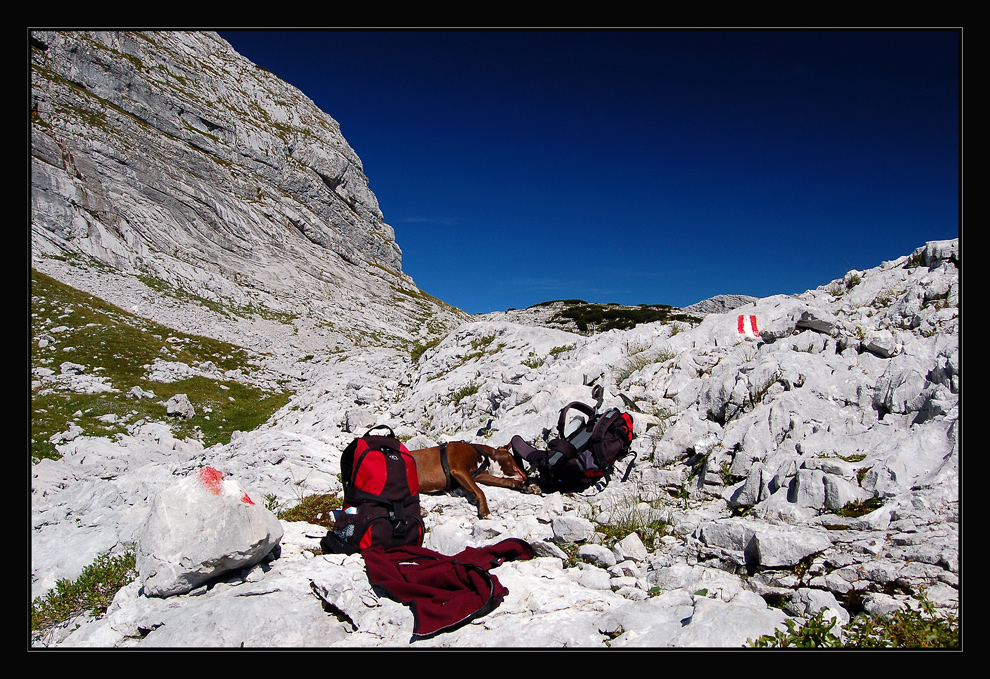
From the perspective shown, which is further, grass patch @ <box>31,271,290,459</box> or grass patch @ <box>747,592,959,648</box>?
grass patch @ <box>31,271,290,459</box>

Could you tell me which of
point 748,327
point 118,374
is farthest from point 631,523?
point 118,374

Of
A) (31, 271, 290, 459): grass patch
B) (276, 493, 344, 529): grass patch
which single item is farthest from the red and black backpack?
(31, 271, 290, 459): grass patch

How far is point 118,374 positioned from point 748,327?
25779 mm

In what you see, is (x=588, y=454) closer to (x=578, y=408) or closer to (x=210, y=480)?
(x=578, y=408)

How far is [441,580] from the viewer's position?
4176 millimetres

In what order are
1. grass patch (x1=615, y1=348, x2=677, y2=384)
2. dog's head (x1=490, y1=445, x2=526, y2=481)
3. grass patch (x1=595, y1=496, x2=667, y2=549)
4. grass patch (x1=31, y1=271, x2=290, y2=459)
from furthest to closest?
grass patch (x1=31, y1=271, x2=290, y2=459) < grass patch (x1=615, y1=348, x2=677, y2=384) < dog's head (x1=490, y1=445, x2=526, y2=481) < grass patch (x1=595, y1=496, x2=667, y2=549)

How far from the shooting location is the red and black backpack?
204 inches

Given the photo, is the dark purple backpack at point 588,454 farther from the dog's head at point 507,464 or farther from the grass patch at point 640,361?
the grass patch at point 640,361

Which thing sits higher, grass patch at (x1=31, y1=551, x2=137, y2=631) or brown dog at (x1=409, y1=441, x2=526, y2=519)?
brown dog at (x1=409, y1=441, x2=526, y2=519)

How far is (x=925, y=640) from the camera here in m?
3.11

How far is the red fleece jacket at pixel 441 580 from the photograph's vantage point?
376cm

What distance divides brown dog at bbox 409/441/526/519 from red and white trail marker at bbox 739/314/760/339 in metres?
5.20

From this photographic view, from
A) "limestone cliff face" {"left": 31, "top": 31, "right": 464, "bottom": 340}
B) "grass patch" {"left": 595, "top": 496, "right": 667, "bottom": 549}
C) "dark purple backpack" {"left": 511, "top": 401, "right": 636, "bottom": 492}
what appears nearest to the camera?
"grass patch" {"left": 595, "top": 496, "right": 667, "bottom": 549}

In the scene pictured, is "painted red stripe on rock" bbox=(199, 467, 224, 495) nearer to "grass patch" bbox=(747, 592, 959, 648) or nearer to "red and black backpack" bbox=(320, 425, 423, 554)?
"red and black backpack" bbox=(320, 425, 423, 554)
